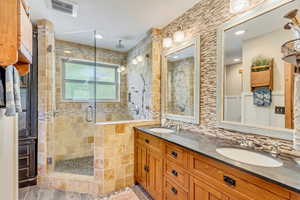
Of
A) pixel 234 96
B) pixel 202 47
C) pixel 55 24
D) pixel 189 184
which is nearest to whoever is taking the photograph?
pixel 189 184

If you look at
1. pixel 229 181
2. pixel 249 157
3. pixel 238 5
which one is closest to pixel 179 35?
pixel 238 5

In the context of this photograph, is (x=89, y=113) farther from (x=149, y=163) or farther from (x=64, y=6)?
(x=64, y=6)

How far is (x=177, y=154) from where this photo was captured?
1473 mm

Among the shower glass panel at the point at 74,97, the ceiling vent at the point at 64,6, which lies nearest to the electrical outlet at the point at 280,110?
the ceiling vent at the point at 64,6

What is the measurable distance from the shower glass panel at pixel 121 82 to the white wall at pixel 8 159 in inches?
62.2

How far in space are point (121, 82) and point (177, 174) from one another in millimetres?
2566

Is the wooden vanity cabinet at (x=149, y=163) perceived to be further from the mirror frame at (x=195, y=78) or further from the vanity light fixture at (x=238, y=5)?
the vanity light fixture at (x=238, y=5)

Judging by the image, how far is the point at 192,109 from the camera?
2.05 metres

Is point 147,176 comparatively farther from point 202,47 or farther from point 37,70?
point 37,70

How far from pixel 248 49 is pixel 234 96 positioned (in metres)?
0.46

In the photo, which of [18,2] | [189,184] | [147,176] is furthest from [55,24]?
[189,184]

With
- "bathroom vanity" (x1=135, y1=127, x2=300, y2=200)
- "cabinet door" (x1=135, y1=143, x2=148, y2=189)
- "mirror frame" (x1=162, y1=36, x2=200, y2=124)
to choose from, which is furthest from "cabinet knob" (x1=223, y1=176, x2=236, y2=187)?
"cabinet door" (x1=135, y1=143, x2=148, y2=189)

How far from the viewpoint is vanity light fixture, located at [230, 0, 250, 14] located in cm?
142

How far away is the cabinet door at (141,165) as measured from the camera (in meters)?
2.06
